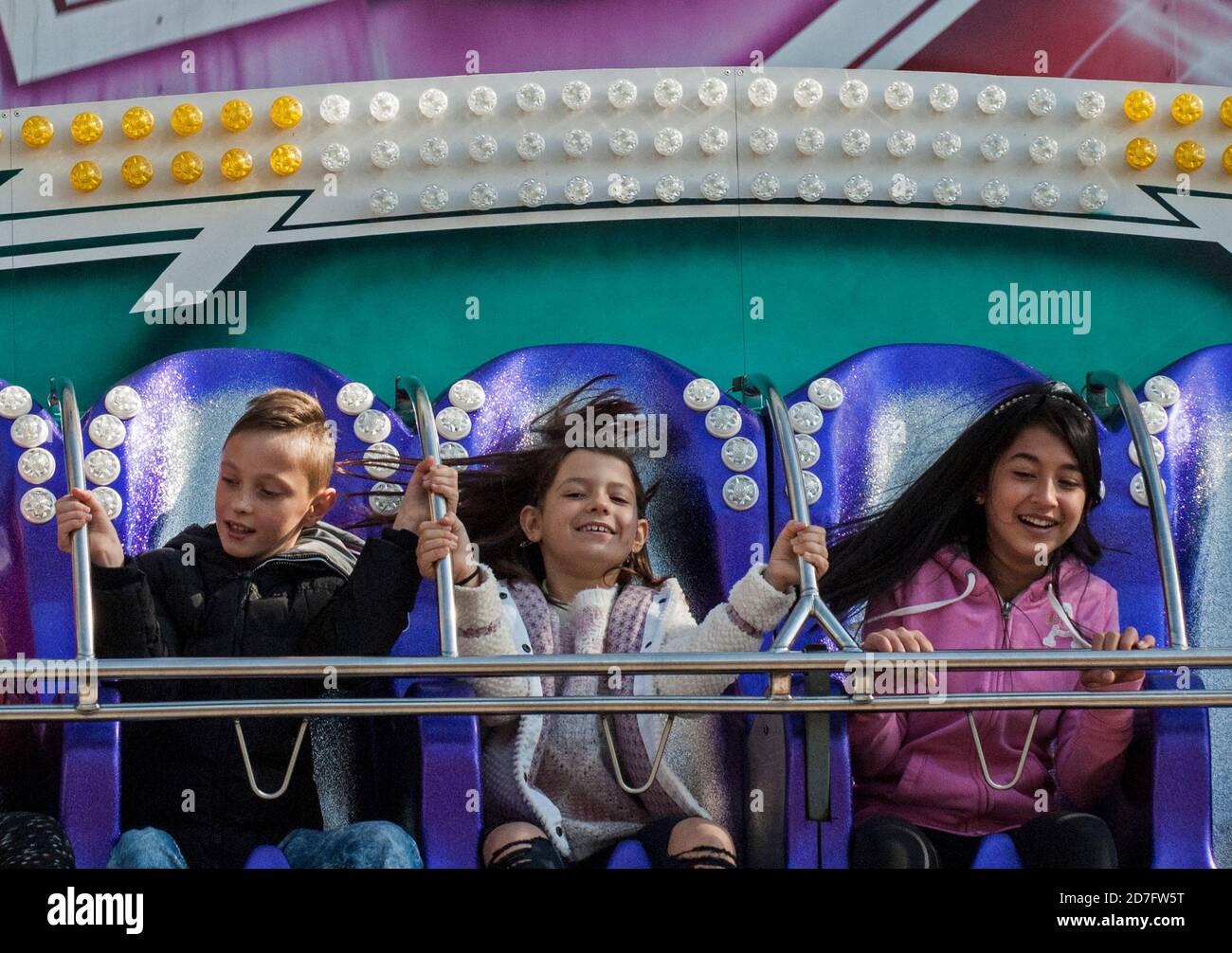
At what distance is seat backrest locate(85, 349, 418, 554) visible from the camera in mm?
2857

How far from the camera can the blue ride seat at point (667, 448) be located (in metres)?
2.82

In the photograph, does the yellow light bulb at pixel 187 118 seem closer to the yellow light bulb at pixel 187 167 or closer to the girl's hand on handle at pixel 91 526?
the yellow light bulb at pixel 187 167

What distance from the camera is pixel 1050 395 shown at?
290 centimetres

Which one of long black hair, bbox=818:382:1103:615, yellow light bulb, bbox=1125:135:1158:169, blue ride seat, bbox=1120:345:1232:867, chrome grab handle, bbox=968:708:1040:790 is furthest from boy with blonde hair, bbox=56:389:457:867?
yellow light bulb, bbox=1125:135:1158:169

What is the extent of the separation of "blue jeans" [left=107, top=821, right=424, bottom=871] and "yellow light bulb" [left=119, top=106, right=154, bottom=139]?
1175 mm

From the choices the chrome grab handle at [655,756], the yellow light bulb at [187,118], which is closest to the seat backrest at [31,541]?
the yellow light bulb at [187,118]

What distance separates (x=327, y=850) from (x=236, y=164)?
117cm

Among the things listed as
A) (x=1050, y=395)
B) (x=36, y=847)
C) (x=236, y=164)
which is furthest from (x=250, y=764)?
(x=1050, y=395)

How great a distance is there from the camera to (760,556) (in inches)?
110

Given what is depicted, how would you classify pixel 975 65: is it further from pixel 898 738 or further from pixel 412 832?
pixel 412 832

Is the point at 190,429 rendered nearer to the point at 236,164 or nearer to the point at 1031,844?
the point at 236,164

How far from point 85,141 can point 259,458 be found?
0.66 metres

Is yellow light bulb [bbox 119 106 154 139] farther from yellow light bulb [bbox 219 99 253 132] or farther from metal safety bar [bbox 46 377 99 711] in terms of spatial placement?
metal safety bar [bbox 46 377 99 711]

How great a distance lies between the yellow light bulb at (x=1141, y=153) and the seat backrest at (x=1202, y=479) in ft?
1.11
